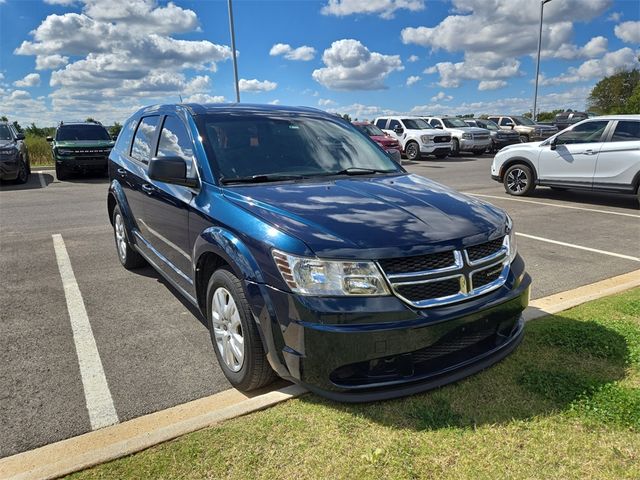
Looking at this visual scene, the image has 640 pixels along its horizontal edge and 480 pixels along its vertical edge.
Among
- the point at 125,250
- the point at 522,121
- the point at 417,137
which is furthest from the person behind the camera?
the point at 522,121

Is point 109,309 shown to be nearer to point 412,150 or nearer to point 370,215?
point 370,215

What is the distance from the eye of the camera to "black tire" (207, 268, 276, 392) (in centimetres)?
278

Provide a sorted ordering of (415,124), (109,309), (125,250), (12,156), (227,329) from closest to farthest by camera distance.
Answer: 1. (227,329)
2. (109,309)
3. (125,250)
4. (12,156)
5. (415,124)

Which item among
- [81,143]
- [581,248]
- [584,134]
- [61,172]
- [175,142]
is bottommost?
[581,248]

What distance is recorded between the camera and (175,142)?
3.96 m

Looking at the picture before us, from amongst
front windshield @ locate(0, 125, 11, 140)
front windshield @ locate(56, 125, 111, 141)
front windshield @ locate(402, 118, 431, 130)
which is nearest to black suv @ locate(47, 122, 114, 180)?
front windshield @ locate(56, 125, 111, 141)

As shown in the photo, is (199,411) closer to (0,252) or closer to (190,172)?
(190,172)

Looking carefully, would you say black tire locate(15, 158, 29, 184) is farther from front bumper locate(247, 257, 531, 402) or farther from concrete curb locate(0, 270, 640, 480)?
front bumper locate(247, 257, 531, 402)

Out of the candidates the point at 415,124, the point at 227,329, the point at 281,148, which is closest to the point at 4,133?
the point at 281,148

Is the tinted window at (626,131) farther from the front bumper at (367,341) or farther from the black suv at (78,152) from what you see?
the black suv at (78,152)

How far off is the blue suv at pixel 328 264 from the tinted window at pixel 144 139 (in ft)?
2.43

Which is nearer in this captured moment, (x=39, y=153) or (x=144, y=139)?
(x=144, y=139)

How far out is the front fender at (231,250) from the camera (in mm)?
2709

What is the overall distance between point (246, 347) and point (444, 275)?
1.21 m
